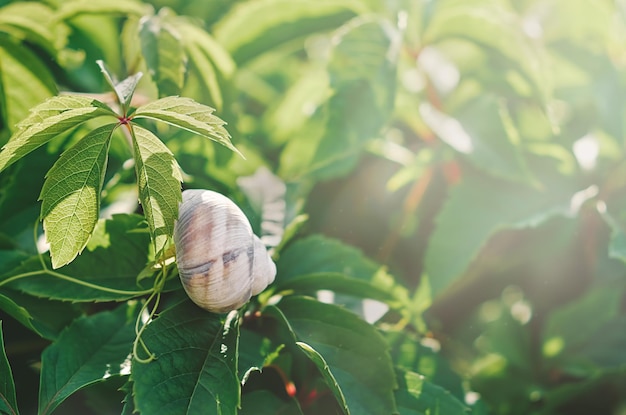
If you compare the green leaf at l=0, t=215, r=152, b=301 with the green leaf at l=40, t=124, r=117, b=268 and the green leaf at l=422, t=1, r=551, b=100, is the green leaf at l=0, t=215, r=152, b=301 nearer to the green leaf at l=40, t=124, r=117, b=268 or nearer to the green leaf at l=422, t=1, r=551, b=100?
the green leaf at l=40, t=124, r=117, b=268

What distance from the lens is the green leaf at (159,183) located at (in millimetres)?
517

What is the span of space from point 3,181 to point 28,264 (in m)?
0.16

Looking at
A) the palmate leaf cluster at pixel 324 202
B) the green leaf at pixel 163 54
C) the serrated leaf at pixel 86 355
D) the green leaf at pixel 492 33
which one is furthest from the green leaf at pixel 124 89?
the green leaf at pixel 492 33

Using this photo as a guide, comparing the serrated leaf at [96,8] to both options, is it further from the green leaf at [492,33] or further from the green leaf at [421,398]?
the green leaf at [421,398]

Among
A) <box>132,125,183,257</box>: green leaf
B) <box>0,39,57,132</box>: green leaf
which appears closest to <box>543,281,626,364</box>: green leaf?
<box>132,125,183,257</box>: green leaf

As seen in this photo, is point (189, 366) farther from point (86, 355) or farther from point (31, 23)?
point (31, 23)

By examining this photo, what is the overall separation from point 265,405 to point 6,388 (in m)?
0.23

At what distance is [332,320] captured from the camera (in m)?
0.62

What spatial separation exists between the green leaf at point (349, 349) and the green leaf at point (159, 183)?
14cm

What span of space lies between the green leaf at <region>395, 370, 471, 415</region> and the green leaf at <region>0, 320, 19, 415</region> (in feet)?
1.15

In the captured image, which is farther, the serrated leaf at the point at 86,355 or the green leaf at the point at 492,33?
the green leaf at the point at 492,33

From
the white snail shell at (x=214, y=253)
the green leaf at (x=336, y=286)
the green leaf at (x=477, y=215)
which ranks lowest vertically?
the green leaf at (x=477, y=215)

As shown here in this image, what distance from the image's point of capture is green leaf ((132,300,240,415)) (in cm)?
51

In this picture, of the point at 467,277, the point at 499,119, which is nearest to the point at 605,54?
the point at 499,119
